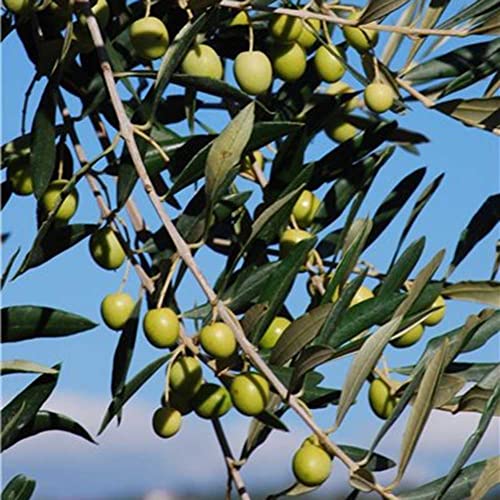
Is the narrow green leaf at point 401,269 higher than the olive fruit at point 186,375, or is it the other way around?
the narrow green leaf at point 401,269

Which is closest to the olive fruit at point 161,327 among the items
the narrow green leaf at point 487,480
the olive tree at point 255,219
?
the olive tree at point 255,219

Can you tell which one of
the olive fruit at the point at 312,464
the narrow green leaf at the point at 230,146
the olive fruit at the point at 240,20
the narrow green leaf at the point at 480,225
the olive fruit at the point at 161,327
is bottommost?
the olive fruit at the point at 312,464

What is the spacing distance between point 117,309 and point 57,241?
8 centimetres

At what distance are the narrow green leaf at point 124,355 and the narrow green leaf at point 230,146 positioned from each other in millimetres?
173

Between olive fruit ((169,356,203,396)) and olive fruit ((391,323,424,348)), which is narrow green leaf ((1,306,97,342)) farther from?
olive fruit ((391,323,424,348))

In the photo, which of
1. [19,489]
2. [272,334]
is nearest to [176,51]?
[272,334]

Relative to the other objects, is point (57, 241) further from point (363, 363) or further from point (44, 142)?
point (363, 363)

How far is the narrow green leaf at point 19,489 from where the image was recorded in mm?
962

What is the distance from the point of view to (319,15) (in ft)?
3.29

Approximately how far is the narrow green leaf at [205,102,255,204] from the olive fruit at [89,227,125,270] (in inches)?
6.0

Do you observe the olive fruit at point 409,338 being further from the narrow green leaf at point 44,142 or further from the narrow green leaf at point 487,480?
the narrow green leaf at point 44,142

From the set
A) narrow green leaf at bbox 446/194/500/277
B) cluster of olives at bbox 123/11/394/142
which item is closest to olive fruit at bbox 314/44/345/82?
cluster of olives at bbox 123/11/394/142

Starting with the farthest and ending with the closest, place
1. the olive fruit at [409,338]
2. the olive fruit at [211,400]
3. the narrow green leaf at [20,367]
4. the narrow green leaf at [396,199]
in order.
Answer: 1. the narrow green leaf at [396,199]
2. the olive fruit at [409,338]
3. the olive fruit at [211,400]
4. the narrow green leaf at [20,367]

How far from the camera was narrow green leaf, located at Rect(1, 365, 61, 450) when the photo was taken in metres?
0.94
